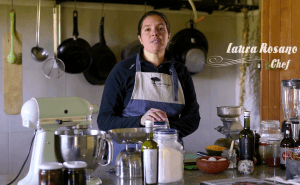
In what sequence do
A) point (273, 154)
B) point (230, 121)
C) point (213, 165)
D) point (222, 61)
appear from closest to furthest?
point (213, 165) < point (273, 154) < point (230, 121) < point (222, 61)

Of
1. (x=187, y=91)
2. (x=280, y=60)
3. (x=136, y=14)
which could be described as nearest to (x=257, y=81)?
(x=280, y=60)

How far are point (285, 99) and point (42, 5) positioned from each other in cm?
210

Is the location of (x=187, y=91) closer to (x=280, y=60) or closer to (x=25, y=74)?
(x=280, y=60)

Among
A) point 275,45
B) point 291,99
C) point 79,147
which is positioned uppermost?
point 275,45

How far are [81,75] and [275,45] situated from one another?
1.59m

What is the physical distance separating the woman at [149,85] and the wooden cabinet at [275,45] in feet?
3.40

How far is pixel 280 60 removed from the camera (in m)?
2.89

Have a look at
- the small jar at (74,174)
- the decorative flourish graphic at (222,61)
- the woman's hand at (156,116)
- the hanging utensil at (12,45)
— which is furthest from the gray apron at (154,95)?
the decorative flourish graphic at (222,61)

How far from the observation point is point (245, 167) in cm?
154

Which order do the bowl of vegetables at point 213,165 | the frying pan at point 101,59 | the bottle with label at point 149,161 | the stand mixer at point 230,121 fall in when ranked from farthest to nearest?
the frying pan at point 101,59 → the stand mixer at point 230,121 → the bowl of vegetables at point 213,165 → the bottle with label at point 149,161

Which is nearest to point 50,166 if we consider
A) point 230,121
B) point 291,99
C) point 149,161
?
point 149,161

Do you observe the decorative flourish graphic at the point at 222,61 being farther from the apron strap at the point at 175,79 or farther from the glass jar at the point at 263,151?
the glass jar at the point at 263,151

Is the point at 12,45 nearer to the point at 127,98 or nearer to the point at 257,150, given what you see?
the point at 127,98

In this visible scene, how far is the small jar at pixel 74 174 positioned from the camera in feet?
3.59
